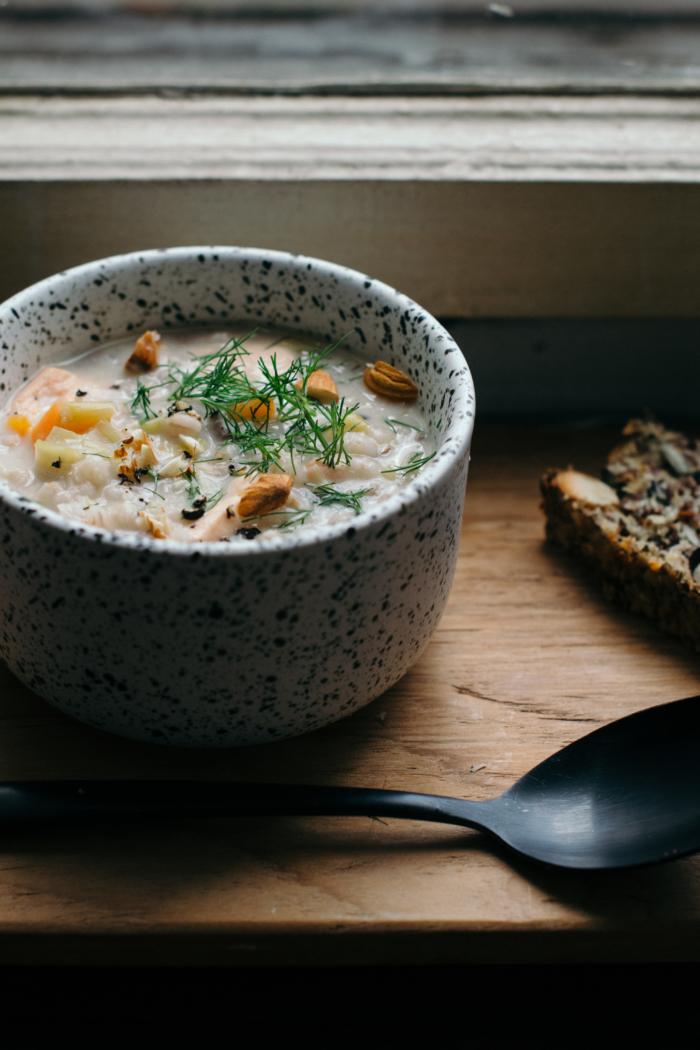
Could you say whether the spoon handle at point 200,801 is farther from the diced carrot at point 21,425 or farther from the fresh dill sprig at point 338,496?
the diced carrot at point 21,425

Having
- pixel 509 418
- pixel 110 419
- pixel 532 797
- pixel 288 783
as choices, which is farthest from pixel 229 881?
pixel 509 418

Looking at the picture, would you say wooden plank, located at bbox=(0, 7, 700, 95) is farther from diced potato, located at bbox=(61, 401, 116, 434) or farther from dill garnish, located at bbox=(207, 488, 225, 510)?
dill garnish, located at bbox=(207, 488, 225, 510)

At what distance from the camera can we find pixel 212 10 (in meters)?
1.59

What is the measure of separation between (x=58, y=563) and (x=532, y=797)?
0.59 m

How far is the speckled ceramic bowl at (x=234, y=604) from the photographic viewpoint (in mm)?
805

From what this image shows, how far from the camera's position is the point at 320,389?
3.76ft

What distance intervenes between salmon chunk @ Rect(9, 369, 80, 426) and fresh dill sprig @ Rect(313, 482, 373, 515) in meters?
0.37

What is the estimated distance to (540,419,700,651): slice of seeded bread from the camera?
1.26 m

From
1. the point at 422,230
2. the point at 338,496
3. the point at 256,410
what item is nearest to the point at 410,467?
the point at 338,496

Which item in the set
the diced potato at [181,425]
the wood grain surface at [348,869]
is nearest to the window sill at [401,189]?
the diced potato at [181,425]

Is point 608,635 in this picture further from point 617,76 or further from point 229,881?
point 617,76

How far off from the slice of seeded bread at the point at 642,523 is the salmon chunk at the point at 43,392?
752 mm

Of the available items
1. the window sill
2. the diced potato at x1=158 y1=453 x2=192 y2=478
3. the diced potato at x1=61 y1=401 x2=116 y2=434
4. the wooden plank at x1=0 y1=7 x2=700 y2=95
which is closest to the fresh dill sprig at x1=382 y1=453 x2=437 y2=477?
the diced potato at x1=158 y1=453 x2=192 y2=478

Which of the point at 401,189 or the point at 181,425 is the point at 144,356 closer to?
the point at 181,425
